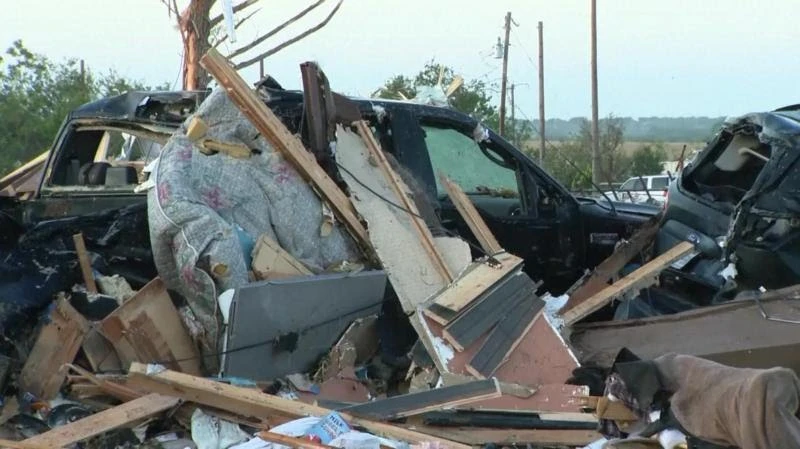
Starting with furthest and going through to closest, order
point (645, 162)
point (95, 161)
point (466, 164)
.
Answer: point (645, 162) < point (95, 161) < point (466, 164)

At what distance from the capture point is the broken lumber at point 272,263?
570 centimetres

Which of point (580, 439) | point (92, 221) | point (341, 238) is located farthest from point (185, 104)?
Result: point (580, 439)

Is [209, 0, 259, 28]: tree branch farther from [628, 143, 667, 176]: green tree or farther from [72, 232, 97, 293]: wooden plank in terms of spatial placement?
[628, 143, 667, 176]: green tree

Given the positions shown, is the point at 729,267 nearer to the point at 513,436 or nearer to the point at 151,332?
the point at 513,436

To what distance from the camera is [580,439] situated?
15.2 ft

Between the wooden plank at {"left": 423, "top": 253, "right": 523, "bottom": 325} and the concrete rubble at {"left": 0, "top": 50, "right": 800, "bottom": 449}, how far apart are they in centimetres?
1

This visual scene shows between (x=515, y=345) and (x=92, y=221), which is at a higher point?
(x=92, y=221)

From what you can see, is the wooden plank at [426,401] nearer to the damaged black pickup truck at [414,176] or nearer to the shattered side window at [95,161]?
the damaged black pickup truck at [414,176]

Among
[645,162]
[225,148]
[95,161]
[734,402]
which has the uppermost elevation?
[225,148]

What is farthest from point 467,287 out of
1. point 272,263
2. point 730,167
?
point 730,167

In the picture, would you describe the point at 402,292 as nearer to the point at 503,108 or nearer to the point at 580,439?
the point at 580,439

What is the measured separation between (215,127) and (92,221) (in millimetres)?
1012

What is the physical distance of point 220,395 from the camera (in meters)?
4.74

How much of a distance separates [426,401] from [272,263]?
1.43m
